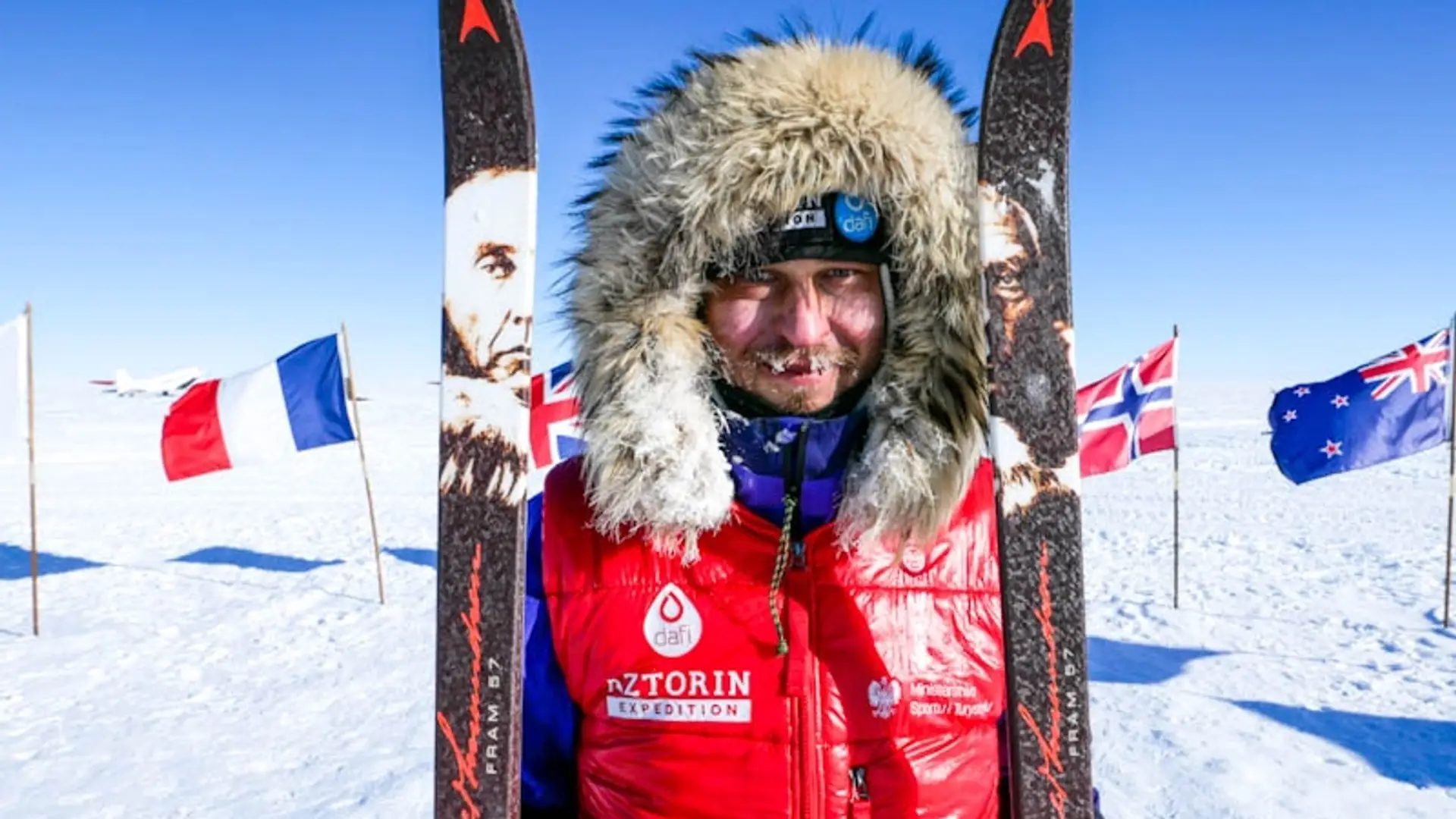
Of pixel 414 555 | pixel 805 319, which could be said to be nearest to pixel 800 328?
pixel 805 319

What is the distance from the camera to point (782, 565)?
143 centimetres

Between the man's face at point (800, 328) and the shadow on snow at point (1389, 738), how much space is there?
3.76 metres

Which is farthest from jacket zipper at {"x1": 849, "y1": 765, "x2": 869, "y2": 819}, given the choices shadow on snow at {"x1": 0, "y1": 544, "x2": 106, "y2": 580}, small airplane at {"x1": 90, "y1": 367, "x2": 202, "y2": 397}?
small airplane at {"x1": 90, "y1": 367, "x2": 202, "y2": 397}

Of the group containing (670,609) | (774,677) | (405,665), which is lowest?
(405,665)

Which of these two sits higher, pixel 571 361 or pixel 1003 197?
pixel 1003 197

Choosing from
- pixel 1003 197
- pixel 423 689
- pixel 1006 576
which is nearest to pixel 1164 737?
pixel 1006 576

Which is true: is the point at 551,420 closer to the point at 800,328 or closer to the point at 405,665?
the point at 405,665

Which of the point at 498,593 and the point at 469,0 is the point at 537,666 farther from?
the point at 469,0

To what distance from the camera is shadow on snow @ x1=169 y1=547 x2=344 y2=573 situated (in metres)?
8.56

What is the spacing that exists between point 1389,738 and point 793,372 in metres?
4.30

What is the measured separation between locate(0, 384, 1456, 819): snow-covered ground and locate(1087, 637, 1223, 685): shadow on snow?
2 cm

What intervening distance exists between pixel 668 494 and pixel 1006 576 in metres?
0.68

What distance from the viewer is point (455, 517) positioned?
1.69m

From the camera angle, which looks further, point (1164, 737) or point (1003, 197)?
point (1164, 737)
